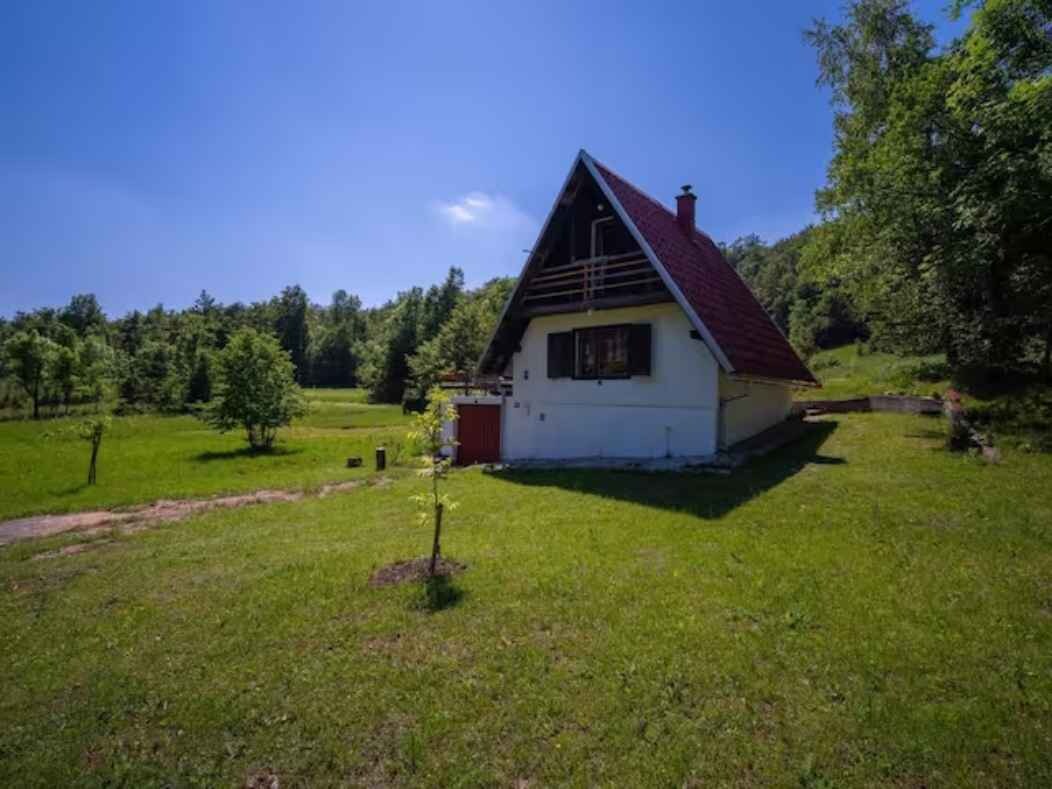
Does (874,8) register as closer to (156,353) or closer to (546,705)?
(546,705)

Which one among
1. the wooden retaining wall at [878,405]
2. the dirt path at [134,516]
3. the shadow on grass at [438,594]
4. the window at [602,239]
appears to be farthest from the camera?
the wooden retaining wall at [878,405]

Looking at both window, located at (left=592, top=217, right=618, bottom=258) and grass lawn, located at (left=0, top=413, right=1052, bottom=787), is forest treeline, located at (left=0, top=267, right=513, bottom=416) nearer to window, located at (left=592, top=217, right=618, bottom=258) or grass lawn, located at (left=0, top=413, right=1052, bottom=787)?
window, located at (left=592, top=217, right=618, bottom=258)

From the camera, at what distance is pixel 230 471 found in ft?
56.9

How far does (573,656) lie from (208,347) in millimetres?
75385

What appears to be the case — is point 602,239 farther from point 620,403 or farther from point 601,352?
point 620,403

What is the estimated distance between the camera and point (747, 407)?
531 inches

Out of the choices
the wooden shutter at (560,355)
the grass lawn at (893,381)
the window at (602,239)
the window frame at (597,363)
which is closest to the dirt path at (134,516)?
the wooden shutter at (560,355)

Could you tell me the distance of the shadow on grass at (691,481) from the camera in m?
8.61

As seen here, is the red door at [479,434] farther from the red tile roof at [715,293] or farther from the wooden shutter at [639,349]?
the red tile roof at [715,293]

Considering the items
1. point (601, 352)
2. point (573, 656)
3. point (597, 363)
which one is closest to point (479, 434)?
point (597, 363)

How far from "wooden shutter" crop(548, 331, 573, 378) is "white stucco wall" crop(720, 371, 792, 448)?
14.0ft

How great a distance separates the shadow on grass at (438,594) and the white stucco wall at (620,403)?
26.5ft

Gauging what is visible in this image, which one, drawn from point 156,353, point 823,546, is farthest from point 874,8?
point 156,353

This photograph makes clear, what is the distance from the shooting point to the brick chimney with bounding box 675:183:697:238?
16.2m
